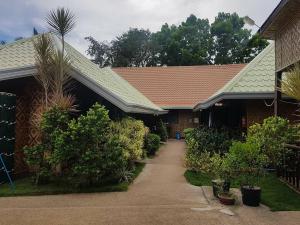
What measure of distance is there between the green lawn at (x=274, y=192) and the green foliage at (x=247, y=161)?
0.63 metres

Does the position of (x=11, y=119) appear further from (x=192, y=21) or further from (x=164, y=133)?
(x=192, y=21)

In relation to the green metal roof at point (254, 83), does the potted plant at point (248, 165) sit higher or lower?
lower

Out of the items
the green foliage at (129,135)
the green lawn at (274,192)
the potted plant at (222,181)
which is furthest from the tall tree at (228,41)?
the potted plant at (222,181)

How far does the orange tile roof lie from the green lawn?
1668 centimetres

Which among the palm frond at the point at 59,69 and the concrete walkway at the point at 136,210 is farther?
the palm frond at the point at 59,69

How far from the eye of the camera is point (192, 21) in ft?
157

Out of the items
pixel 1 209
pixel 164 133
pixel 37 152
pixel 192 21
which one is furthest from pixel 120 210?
pixel 192 21

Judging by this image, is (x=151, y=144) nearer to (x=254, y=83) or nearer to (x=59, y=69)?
(x=254, y=83)

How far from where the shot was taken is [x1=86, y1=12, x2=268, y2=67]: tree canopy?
4117cm

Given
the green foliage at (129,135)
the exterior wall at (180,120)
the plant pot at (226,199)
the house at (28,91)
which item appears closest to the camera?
the plant pot at (226,199)

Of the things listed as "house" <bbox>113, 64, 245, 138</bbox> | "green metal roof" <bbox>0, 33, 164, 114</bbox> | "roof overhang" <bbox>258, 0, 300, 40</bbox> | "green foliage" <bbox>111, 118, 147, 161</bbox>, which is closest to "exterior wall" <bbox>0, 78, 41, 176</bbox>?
"green metal roof" <bbox>0, 33, 164, 114</bbox>

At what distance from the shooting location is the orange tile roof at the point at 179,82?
28578 mm

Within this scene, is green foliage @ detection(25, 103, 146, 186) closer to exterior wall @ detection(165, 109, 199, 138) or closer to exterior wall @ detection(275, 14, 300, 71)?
exterior wall @ detection(275, 14, 300, 71)

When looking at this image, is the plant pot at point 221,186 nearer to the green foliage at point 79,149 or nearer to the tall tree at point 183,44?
the green foliage at point 79,149
